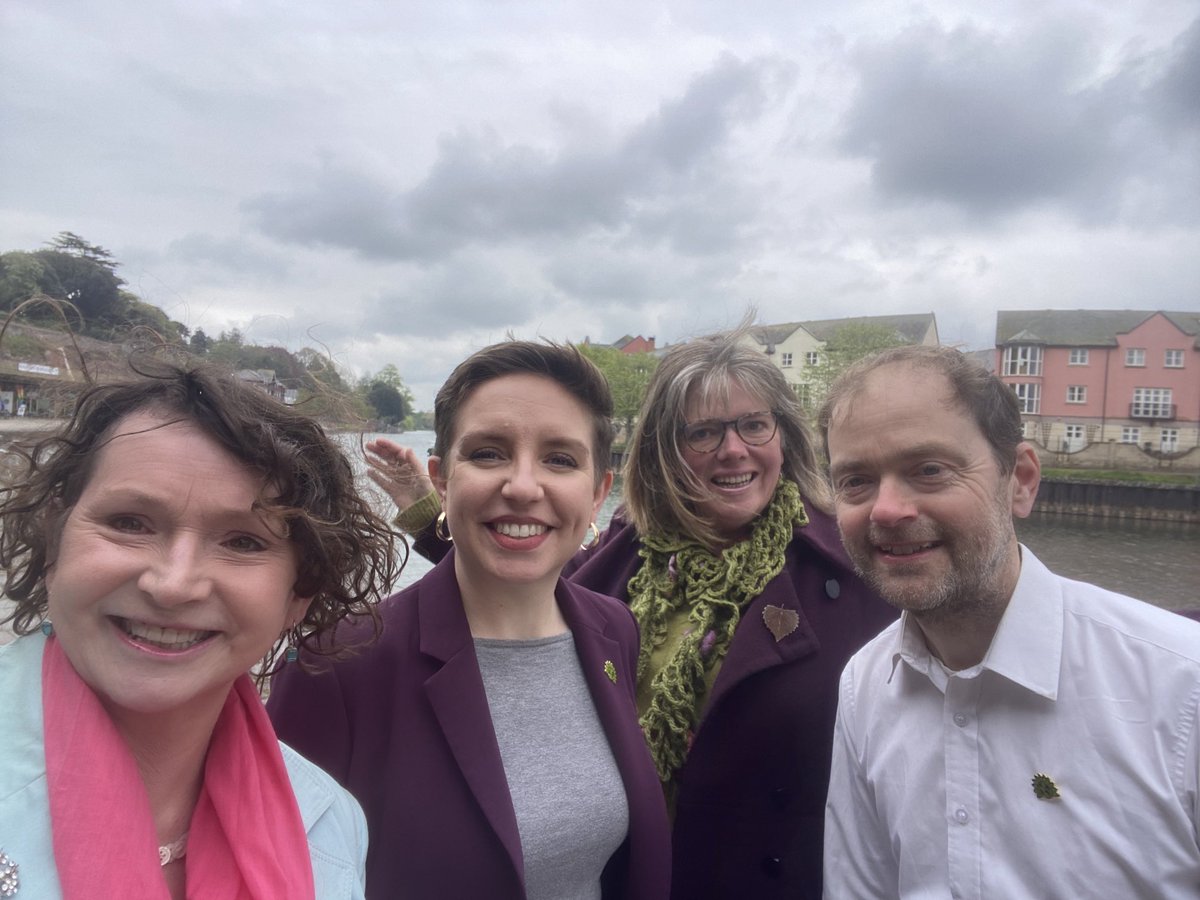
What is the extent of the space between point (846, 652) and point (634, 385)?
59362 millimetres

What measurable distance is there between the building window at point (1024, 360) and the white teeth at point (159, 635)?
6439cm

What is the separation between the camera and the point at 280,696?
6.82 feet

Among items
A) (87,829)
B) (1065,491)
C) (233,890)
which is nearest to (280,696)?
(233,890)

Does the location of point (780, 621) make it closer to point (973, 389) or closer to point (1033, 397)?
point (973, 389)

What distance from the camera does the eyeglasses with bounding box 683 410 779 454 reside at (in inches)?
133

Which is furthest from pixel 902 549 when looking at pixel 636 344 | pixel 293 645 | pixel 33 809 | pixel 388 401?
pixel 636 344

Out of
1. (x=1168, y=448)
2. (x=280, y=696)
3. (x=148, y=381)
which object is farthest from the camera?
(x=1168, y=448)

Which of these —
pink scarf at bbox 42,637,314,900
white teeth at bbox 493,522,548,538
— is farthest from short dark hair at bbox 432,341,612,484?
pink scarf at bbox 42,637,314,900

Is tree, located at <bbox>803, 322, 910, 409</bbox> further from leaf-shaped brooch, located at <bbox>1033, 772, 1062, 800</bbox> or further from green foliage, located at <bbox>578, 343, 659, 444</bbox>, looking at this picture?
leaf-shaped brooch, located at <bbox>1033, 772, 1062, 800</bbox>

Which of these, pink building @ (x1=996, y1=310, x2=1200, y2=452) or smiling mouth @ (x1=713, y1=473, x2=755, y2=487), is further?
pink building @ (x1=996, y1=310, x2=1200, y2=452)

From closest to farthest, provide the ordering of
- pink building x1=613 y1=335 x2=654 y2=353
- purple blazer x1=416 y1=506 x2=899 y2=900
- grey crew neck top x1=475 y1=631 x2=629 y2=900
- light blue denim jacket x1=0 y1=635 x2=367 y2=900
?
light blue denim jacket x1=0 y1=635 x2=367 y2=900 < grey crew neck top x1=475 y1=631 x2=629 y2=900 < purple blazer x1=416 y1=506 x2=899 y2=900 < pink building x1=613 y1=335 x2=654 y2=353

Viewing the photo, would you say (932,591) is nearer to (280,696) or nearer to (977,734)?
(977,734)

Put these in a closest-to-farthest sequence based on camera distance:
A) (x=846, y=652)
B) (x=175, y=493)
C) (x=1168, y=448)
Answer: (x=175, y=493) → (x=846, y=652) → (x=1168, y=448)

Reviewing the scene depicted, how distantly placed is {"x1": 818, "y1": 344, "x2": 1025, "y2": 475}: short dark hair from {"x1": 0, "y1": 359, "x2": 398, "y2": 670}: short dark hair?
62.8 inches
